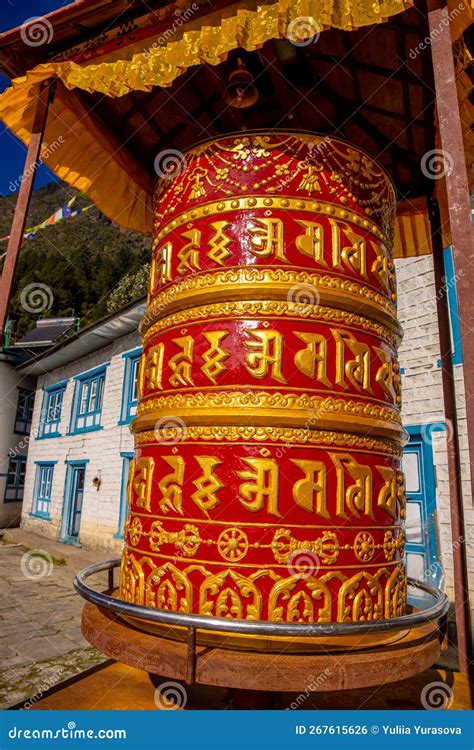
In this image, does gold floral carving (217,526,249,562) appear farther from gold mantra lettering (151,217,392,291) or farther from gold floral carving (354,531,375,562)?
gold mantra lettering (151,217,392,291)

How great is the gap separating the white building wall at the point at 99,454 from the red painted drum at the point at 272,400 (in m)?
9.99

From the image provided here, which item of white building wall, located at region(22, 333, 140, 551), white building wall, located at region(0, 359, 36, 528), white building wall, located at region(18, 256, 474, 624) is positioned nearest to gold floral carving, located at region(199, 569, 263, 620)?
white building wall, located at region(18, 256, 474, 624)

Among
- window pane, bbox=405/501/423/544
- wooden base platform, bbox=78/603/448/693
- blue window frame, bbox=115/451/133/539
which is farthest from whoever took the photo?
blue window frame, bbox=115/451/133/539

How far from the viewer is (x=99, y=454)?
13742 millimetres

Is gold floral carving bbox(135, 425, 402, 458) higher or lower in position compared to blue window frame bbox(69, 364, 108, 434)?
lower

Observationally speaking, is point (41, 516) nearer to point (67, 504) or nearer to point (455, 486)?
point (67, 504)

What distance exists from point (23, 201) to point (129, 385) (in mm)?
10639

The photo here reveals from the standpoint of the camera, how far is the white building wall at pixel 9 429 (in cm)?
2069

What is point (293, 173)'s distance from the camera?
2811 mm

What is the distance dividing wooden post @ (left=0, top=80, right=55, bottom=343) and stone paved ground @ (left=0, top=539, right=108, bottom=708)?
86.3 inches

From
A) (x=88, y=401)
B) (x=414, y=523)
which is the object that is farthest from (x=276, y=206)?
(x=88, y=401)

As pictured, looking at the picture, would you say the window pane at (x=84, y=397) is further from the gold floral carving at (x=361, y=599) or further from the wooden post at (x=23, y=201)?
the gold floral carving at (x=361, y=599)

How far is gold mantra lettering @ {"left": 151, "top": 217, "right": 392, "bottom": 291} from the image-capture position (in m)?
2.70

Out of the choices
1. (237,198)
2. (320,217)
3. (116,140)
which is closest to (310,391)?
(320,217)
